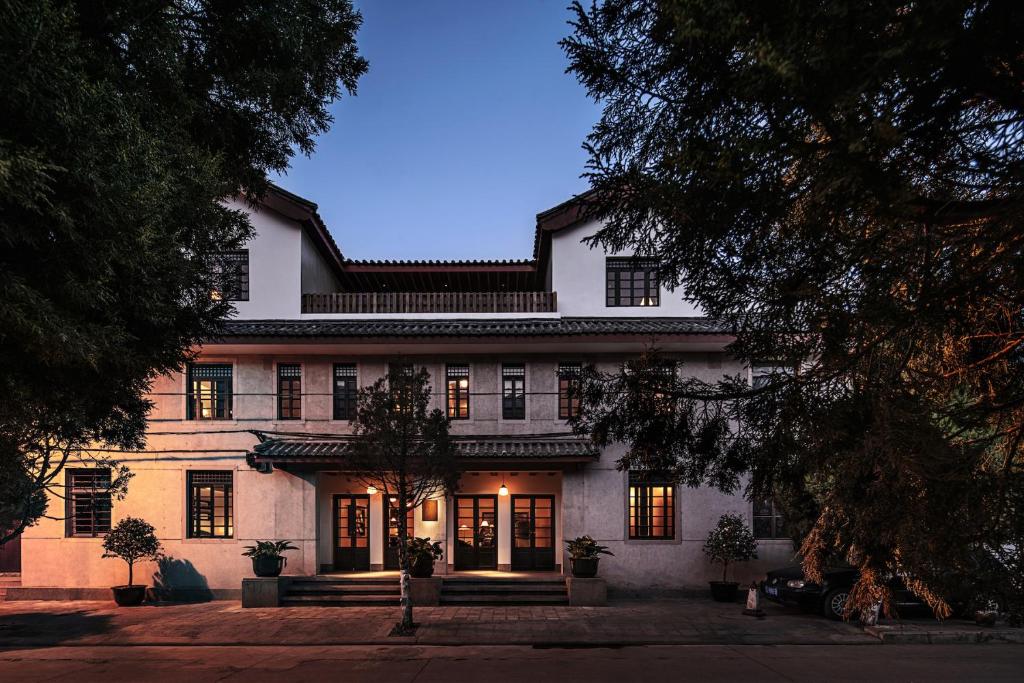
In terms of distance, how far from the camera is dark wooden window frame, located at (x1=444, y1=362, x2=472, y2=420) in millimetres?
19297

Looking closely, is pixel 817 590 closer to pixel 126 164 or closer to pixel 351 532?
pixel 351 532

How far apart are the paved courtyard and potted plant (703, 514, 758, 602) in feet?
1.65

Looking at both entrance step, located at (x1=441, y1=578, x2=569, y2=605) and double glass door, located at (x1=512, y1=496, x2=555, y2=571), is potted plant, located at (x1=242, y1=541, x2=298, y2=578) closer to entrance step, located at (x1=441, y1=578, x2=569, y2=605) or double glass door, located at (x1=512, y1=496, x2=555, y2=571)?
entrance step, located at (x1=441, y1=578, x2=569, y2=605)

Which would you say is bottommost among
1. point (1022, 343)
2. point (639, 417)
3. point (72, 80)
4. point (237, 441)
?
point (237, 441)

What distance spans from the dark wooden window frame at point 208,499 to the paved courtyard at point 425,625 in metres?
2.08

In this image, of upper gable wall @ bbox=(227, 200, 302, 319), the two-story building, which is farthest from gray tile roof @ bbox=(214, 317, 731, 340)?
upper gable wall @ bbox=(227, 200, 302, 319)

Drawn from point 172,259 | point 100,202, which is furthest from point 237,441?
point 100,202

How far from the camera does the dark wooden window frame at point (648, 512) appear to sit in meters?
18.8

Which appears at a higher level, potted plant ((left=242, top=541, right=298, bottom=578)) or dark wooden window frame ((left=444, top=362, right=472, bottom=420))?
dark wooden window frame ((left=444, top=362, right=472, bottom=420))

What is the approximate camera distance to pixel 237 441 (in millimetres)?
18859

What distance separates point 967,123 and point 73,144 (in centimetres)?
655

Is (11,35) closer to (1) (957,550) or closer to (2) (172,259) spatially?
(2) (172,259)

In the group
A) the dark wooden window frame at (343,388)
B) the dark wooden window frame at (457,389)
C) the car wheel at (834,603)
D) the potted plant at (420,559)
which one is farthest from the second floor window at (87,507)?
the car wheel at (834,603)

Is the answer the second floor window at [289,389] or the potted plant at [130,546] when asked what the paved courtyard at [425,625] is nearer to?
the potted plant at [130,546]
